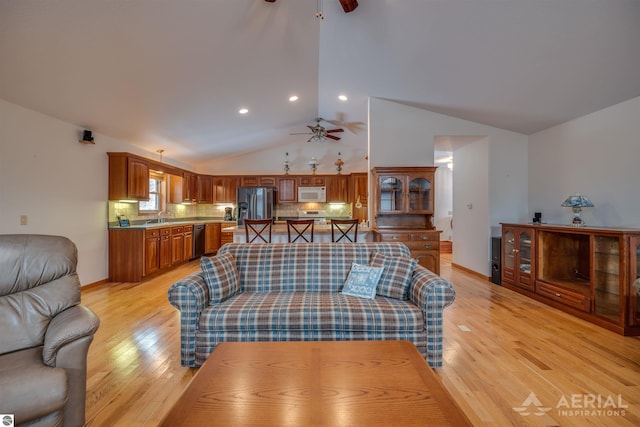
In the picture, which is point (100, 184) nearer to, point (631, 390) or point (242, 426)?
point (242, 426)

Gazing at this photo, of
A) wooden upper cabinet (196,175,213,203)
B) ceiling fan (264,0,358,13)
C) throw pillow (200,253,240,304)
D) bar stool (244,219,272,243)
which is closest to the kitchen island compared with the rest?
bar stool (244,219,272,243)

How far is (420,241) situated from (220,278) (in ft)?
9.72

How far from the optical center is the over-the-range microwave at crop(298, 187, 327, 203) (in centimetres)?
748

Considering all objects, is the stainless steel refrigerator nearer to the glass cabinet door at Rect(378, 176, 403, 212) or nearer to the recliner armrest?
the glass cabinet door at Rect(378, 176, 403, 212)

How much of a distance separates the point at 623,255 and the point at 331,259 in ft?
9.20

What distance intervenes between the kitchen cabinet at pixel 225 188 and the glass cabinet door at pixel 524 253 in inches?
247

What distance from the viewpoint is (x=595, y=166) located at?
11.7 ft

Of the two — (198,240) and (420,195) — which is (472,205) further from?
(198,240)

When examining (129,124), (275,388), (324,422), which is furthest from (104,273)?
(324,422)

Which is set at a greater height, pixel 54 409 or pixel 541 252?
pixel 541 252

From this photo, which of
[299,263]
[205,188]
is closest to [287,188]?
[205,188]

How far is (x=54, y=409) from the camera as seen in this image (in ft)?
4.07

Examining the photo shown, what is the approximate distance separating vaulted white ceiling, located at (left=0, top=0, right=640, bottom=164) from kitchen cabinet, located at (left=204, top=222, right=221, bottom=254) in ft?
9.50

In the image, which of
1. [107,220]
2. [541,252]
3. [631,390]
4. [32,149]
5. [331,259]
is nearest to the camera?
[631,390]
